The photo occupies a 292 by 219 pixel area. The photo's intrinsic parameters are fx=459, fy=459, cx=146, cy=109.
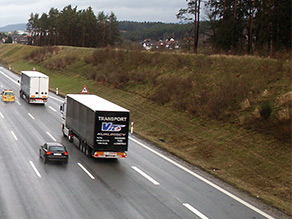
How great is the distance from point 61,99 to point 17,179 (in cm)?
3610

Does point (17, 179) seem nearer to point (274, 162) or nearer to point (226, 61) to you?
point (274, 162)

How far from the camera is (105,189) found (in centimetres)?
2186

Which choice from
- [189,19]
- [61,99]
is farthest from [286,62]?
[61,99]

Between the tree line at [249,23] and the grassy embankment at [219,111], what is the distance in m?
5.59

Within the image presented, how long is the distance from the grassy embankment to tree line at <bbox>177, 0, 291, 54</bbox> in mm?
5589

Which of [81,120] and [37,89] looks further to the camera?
[37,89]

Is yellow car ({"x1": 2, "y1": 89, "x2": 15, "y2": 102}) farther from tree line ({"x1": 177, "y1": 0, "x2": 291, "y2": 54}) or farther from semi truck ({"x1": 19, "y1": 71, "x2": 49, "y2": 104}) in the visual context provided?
tree line ({"x1": 177, "y1": 0, "x2": 291, "y2": 54})

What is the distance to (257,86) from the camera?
37.5 m

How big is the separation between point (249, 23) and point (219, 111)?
20.5 metres

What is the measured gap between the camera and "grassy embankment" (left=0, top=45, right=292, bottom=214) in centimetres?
2622

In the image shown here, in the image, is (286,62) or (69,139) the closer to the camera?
(69,139)

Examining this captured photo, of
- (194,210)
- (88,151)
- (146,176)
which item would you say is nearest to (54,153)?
(88,151)

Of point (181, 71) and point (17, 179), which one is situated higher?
point (181, 71)

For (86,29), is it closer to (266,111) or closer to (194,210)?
(266,111)
